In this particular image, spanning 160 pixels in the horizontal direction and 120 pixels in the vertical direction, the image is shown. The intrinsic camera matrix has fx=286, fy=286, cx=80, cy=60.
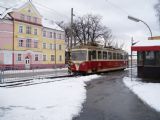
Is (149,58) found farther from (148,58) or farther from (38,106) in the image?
(38,106)

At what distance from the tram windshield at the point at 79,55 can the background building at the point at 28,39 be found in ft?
67.6

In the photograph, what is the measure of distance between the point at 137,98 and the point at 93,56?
1635 centimetres

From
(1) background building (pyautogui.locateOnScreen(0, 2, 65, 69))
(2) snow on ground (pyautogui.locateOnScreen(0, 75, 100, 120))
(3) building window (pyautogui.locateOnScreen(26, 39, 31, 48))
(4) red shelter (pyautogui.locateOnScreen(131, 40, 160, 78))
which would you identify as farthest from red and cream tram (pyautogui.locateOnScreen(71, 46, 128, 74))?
(3) building window (pyautogui.locateOnScreen(26, 39, 31, 48))

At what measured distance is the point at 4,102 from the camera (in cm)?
1228

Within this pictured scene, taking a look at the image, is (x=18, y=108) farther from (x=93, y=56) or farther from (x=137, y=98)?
(x=93, y=56)

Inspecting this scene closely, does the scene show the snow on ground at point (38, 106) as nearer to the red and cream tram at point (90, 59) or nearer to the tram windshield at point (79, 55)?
the red and cream tram at point (90, 59)

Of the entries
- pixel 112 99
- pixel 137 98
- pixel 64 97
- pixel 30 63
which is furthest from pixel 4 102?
pixel 30 63

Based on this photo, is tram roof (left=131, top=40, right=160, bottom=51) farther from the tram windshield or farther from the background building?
the background building

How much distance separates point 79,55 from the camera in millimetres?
29516

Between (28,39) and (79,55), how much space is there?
30321 millimetres

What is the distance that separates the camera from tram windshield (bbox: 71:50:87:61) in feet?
95.9

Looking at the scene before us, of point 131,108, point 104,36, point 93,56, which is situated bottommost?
point 131,108

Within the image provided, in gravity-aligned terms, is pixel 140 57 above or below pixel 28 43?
below

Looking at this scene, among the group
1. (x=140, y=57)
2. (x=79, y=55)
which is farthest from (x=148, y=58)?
(x=79, y=55)
